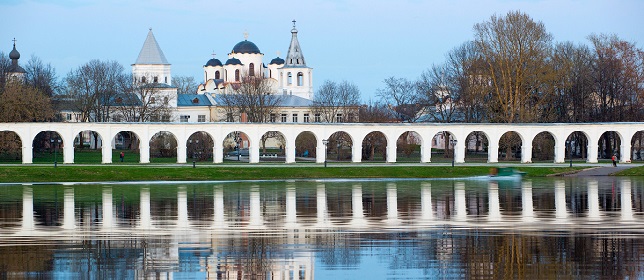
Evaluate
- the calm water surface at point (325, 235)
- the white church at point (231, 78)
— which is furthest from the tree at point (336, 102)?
the calm water surface at point (325, 235)

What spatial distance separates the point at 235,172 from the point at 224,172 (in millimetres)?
704

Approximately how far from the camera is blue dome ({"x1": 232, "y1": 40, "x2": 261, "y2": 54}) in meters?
125

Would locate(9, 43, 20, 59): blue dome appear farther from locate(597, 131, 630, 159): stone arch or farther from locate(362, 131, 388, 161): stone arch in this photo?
locate(597, 131, 630, 159): stone arch

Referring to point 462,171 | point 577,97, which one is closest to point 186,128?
point 462,171

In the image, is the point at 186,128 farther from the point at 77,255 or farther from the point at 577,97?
the point at 77,255

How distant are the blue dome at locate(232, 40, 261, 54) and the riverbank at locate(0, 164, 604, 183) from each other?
69.8 metres

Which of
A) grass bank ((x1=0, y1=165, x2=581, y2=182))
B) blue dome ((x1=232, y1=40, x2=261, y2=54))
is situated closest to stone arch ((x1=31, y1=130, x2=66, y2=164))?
grass bank ((x1=0, y1=165, x2=581, y2=182))

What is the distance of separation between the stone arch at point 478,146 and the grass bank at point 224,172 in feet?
45.5

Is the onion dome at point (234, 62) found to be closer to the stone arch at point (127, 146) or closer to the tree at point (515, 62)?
the stone arch at point (127, 146)

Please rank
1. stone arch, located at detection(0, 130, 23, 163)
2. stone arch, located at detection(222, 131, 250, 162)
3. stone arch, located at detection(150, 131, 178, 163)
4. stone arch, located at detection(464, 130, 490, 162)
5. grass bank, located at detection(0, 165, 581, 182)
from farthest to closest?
stone arch, located at detection(222, 131, 250, 162), stone arch, located at detection(150, 131, 178, 163), stone arch, located at detection(464, 130, 490, 162), stone arch, located at detection(0, 130, 23, 163), grass bank, located at detection(0, 165, 581, 182)

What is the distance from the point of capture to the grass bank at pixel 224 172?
164 ft

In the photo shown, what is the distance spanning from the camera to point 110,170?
51.7 meters

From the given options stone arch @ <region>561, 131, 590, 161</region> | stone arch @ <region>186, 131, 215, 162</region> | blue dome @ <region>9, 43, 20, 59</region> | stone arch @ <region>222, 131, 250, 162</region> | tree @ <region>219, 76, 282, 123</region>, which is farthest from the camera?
blue dome @ <region>9, 43, 20, 59</region>

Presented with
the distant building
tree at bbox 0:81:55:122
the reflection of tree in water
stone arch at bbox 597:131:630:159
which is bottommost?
the reflection of tree in water
